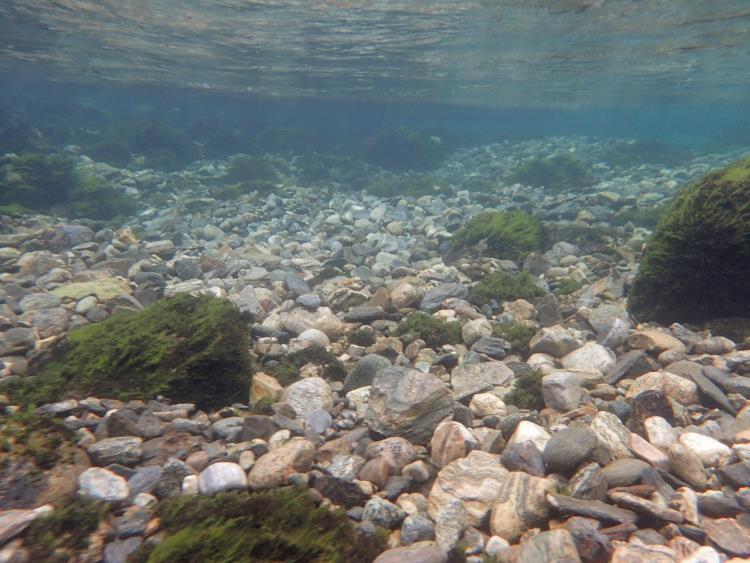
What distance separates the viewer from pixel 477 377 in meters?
5.30

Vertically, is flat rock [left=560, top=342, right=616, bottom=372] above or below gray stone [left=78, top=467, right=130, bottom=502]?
below

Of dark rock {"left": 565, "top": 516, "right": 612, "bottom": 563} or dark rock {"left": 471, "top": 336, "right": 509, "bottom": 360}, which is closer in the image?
dark rock {"left": 565, "top": 516, "right": 612, "bottom": 563}

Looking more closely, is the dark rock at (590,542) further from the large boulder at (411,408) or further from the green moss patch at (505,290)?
the green moss patch at (505,290)

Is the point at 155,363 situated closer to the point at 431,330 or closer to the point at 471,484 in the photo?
the point at 471,484

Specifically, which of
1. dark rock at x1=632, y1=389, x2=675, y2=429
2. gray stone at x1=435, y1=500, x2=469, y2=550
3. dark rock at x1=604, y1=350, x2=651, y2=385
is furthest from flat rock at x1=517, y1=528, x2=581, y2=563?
dark rock at x1=604, y1=350, x2=651, y2=385

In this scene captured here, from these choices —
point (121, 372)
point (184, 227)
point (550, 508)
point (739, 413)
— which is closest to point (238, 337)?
point (121, 372)

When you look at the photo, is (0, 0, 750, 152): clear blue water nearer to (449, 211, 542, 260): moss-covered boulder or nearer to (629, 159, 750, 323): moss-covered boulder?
(449, 211, 542, 260): moss-covered boulder

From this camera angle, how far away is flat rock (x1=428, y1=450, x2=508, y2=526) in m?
3.33

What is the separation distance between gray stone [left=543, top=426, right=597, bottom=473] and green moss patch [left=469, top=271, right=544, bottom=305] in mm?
4394

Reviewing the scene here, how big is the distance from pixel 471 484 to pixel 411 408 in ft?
3.12

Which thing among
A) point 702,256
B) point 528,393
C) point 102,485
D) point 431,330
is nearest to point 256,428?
point 102,485

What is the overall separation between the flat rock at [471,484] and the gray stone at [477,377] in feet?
4.33

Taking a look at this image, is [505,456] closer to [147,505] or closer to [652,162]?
[147,505]

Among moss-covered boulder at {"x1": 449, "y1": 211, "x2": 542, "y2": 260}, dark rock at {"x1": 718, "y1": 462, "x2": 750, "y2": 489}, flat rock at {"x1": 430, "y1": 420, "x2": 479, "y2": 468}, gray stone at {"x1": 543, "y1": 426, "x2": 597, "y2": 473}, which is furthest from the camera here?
moss-covered boulder at {"x1": 449, "y1": 211, "x2": 542, "y2": 260}
